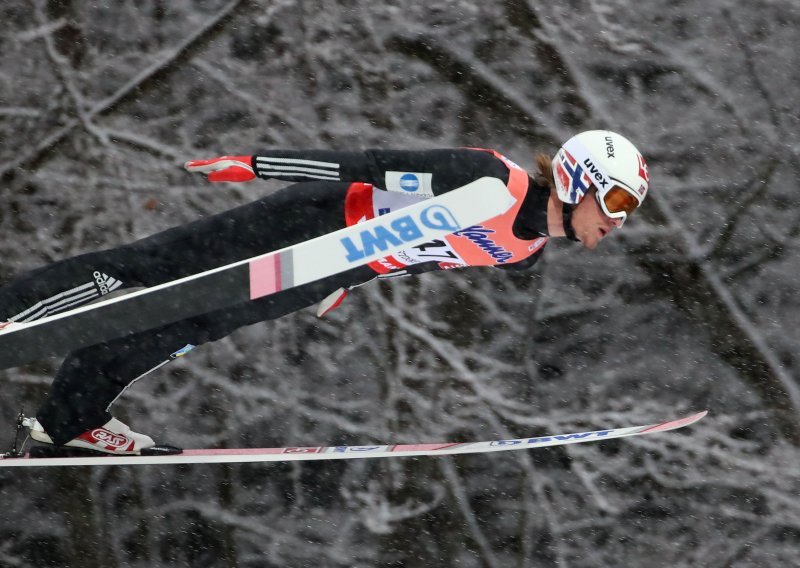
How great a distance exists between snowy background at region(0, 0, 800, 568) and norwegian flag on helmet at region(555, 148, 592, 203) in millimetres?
1537

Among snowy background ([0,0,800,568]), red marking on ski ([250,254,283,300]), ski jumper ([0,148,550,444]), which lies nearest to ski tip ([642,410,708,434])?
snowy background ([0,0,800,568])

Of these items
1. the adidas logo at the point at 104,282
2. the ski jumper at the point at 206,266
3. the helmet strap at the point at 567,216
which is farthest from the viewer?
the adidas logo at the point at 104,282

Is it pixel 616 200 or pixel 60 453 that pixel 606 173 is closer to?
pixel 616 200

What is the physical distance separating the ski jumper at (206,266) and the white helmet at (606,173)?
26 cm

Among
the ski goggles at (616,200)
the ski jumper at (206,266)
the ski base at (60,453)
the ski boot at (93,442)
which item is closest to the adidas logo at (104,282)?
the ski jumper at (206,266)

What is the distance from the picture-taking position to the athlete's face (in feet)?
10.3

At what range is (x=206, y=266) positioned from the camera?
3.62 m

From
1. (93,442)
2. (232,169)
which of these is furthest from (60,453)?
(232,169)

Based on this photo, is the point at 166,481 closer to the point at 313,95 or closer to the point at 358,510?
the point at 358,510

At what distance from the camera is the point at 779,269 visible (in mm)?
4691

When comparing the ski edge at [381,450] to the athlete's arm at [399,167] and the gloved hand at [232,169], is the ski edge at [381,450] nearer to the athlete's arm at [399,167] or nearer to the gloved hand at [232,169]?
the gloved hand at [232,169]

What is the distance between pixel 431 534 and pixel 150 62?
2.55 metres

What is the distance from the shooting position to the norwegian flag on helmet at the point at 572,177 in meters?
3.12

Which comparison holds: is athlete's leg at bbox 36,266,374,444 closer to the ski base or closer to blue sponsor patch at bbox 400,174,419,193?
the ski base
